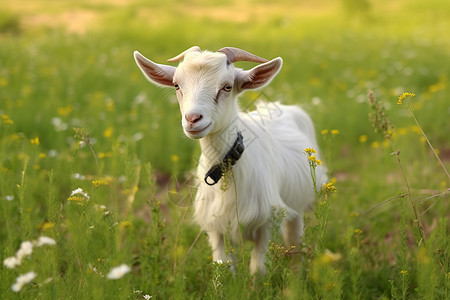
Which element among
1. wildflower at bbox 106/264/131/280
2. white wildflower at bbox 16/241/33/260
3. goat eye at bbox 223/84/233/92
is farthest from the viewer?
goat eye at bbox 223/84/233/92

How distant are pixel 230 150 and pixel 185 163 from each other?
115 inches

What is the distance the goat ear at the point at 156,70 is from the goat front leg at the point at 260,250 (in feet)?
3.61

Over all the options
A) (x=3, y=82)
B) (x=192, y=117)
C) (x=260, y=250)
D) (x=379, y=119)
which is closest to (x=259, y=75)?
(x=192, y=117)

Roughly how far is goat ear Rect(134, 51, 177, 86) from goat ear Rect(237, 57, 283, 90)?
1.42ft

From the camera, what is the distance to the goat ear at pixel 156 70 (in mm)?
3021

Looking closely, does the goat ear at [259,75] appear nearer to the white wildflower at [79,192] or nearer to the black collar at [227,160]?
the black collar at [227,160]

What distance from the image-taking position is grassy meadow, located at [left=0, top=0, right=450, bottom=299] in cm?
235

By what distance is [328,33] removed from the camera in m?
15.1

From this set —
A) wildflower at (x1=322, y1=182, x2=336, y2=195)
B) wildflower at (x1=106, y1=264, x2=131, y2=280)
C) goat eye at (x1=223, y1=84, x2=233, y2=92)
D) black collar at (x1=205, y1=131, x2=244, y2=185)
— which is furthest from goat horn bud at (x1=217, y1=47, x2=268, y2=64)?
wildflower at (x1=106, y1=264, x2=131, y2=280)

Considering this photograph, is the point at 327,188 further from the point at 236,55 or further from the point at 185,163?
the point at 185,163

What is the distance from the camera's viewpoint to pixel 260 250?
3227mm

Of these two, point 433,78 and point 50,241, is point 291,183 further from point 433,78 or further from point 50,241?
point 433,78

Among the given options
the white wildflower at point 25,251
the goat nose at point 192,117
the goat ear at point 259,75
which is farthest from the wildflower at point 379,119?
the white wildflower at point 25,251

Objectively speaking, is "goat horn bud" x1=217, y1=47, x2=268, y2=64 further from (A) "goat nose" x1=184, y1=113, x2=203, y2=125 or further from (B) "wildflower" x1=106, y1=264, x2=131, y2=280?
(B) "wildflower" x1=106, y1=264, x2=131, y2=280
